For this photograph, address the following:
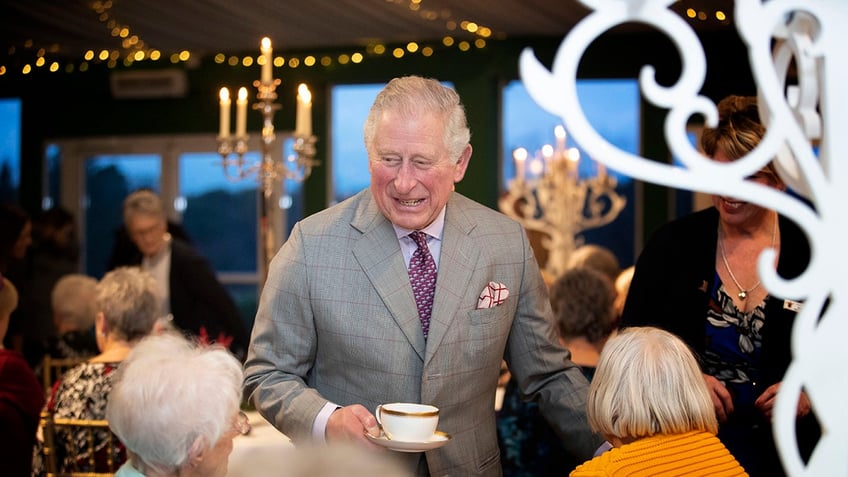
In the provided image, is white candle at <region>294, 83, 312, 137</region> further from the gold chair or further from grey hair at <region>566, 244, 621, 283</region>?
grey hair at <region>566, 244, 621, 283</region>

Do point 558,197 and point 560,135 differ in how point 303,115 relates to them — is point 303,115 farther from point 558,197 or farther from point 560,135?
point 558,197

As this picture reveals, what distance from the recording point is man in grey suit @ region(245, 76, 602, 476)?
2211 millimetres

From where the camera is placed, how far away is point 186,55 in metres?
9.02

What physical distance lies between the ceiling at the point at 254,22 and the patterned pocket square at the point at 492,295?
4.01 meters

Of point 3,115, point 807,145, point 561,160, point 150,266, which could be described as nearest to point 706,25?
point 561,160

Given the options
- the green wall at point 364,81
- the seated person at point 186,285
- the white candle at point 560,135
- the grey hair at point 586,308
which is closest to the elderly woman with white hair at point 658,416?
the grey hair at point 586,308

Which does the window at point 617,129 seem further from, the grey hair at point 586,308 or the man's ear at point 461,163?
the man's ear at point 461,163

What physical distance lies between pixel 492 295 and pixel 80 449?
173 centimetres

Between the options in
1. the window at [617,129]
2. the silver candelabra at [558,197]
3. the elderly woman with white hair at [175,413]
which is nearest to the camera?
the elderly woman with white hair at [175,413]

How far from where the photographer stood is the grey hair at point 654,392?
2111mm

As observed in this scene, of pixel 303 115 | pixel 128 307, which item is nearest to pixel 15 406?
pixel 128 307

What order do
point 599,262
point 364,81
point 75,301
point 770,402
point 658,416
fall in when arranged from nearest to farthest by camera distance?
point 658,416
point 770,402
point 75,301
point 599,262
point 364,81

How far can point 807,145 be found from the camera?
1.33m

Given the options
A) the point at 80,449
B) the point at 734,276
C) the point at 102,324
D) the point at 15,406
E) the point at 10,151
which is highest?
the point at 10,151
